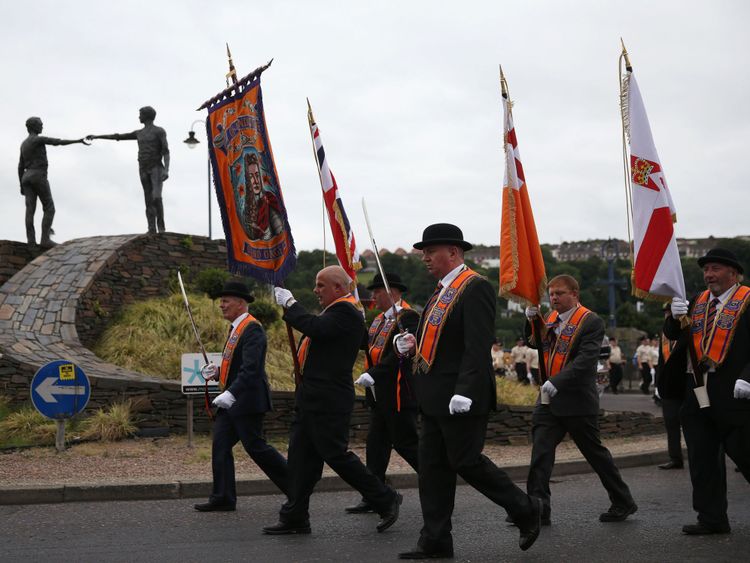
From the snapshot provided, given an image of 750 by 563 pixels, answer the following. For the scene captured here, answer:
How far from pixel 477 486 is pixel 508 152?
2.59m

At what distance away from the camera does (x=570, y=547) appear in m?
6.14

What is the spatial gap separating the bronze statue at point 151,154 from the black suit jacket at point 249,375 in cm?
997

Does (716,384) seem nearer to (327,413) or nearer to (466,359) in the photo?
(466,359)

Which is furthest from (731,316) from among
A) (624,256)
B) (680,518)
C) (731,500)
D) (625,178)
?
(624,256)

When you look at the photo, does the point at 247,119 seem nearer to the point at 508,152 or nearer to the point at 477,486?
the point at 508,152

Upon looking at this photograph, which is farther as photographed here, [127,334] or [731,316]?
[127,334]

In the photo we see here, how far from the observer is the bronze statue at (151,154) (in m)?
17.0

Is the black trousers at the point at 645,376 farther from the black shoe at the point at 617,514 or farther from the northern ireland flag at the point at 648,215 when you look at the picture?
the northern ireland flag at the point at 648,215

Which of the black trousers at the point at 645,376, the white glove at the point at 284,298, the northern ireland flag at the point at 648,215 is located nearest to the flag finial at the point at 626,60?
the northern ireland flag at the point at 648,215

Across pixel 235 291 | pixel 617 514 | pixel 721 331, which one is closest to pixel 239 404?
pixel 235 291

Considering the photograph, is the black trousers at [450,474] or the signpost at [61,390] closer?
the black trousers at [450,474]

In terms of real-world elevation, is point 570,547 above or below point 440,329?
below

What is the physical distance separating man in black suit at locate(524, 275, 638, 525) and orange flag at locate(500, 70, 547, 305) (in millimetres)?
187

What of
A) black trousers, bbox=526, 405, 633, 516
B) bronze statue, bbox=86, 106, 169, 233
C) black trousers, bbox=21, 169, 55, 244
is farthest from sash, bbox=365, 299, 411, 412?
black trousers, bbox=21, 169, 55, 244
